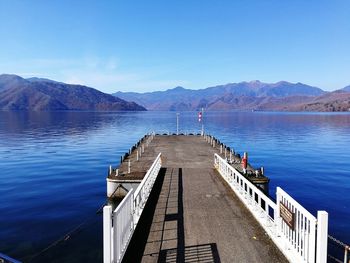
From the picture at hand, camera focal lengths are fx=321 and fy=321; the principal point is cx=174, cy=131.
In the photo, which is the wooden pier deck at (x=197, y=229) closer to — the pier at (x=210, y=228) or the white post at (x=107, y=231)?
the pier at (x=210, y=228)

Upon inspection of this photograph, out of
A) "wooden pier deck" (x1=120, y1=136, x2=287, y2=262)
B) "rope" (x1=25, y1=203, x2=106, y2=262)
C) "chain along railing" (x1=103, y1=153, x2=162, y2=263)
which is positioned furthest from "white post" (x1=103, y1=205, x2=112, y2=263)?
"rope" (x1=25, y1=203, x2=106, y2=262)

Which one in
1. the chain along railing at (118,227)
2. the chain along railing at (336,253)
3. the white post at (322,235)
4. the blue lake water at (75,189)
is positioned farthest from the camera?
the blue lake water at (75,189)

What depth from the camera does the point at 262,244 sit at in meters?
10.7

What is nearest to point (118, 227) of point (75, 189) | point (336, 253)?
point (336, 253)

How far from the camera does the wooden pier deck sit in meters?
9.90

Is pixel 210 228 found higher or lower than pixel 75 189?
higher

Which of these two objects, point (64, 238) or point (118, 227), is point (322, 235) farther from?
point (64, 238)

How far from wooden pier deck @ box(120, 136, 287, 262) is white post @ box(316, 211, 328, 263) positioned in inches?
68.8

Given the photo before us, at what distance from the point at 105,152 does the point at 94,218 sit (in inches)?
1325

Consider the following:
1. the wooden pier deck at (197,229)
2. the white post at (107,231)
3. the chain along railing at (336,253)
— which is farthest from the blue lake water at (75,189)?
the white post at (107,231)

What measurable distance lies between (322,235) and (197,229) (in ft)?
16.5

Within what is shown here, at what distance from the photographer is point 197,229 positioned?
12039 millimetres

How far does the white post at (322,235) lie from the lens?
7953 mm

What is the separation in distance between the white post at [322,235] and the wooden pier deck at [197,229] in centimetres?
175
